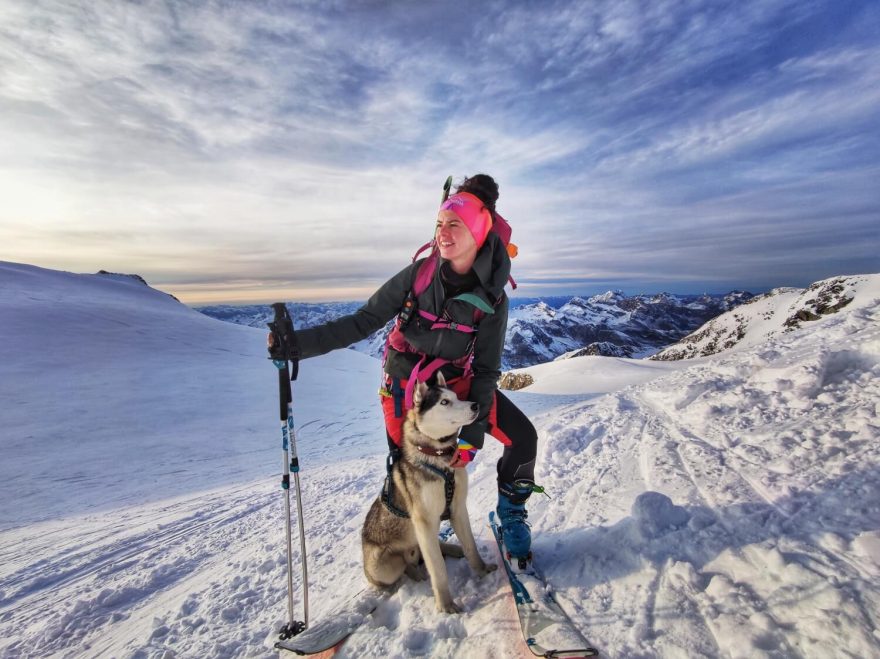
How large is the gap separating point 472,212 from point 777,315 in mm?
79630

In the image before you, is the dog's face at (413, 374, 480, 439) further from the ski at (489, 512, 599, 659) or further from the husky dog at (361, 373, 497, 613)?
the ski at (489, 512, 599, 659)

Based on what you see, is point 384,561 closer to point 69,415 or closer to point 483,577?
point 483,577

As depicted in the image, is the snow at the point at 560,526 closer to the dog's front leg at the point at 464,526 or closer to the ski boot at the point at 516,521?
the dog's front leg at the point at 464,526

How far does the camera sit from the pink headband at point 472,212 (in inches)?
137

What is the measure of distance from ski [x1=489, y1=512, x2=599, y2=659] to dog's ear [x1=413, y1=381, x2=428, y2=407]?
6.12 feet

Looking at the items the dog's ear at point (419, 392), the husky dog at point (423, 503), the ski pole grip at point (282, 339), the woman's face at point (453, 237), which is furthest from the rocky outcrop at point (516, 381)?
the ski pole grip at point (282, 339)

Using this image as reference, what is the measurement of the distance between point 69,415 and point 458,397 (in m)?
14.7

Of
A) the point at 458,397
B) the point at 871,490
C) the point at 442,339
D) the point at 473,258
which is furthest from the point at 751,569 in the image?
the point at 473,258

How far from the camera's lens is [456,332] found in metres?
3.59

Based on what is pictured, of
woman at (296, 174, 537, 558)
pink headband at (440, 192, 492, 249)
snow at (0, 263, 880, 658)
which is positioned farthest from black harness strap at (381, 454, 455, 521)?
pink headband at (440, 192, 492, 249)

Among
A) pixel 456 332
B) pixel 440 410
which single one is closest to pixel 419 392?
pixel 440 410

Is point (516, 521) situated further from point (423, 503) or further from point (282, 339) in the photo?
point (282, 339)

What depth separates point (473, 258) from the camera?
11.9 ft

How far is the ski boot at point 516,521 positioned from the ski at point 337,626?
133 cm
